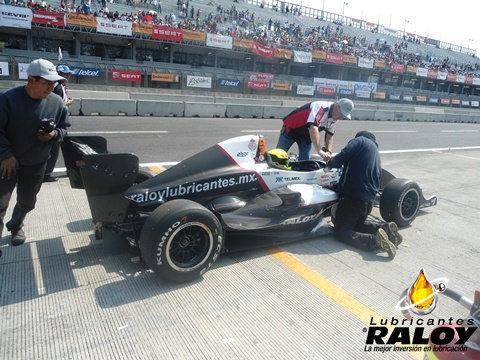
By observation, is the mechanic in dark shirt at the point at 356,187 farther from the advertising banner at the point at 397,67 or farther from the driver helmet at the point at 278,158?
the advertising banner at the point at 397,67

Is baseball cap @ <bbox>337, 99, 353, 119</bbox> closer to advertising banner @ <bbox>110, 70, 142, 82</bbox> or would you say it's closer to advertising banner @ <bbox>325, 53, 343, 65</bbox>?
advertising banner @ <bbox>110, 70, 142, 82</bbox>

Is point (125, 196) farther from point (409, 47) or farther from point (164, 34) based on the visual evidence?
point (409, 47)

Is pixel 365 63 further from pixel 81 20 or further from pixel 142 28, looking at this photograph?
pixel 81 20

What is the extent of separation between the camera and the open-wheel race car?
333 centimetres

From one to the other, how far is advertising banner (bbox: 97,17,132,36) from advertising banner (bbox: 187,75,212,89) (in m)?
5.47

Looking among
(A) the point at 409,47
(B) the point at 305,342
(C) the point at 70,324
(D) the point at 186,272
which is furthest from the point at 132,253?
(A) the point at 409,47

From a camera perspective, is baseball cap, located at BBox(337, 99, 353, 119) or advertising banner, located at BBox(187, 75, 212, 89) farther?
advertising banner, located at BBox(187, 75, 212, 89)

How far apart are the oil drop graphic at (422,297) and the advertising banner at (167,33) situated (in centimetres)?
3022

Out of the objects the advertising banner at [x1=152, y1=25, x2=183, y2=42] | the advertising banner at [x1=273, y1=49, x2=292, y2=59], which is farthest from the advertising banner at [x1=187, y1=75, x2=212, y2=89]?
the advertising banner at [x1=273, y1=49, x2=292, y2=59]

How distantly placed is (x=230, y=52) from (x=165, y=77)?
11.9m

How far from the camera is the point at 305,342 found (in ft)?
8.95

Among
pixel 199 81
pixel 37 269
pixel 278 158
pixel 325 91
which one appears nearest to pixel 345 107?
pixel 278 158

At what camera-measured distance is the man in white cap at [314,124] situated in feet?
17.4

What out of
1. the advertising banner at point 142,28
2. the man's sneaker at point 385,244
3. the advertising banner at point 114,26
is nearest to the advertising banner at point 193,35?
the advertising banner at point 142,28
